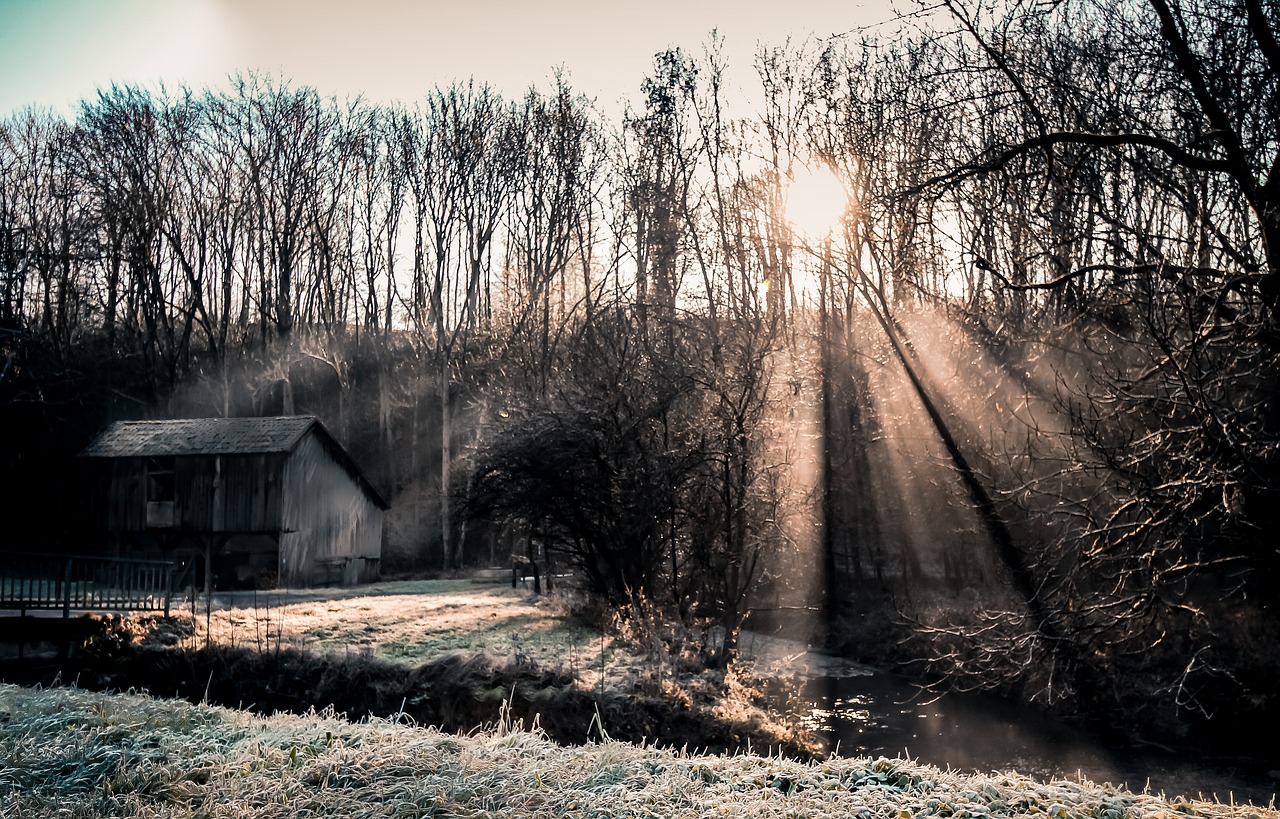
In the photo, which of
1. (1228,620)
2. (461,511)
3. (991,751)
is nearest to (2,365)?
(461,511)

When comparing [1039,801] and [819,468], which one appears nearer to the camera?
[1039,801]

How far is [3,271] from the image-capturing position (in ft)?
107

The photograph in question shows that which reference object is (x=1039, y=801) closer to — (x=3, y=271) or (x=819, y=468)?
(x=819, y=468)

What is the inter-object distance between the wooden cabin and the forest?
4069 mm

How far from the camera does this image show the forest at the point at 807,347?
7.56 metres

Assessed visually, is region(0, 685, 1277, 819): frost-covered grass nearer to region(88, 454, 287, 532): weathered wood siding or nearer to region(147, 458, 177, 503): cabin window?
region(88, 454, 287, 532): weathered wood siding

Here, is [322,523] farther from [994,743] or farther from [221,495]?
[994,743]

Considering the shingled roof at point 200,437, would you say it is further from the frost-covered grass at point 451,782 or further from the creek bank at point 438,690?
the frost-covered grass at point 451,782

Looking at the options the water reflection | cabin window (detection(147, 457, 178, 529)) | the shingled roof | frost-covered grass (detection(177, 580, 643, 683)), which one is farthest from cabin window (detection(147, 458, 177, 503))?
the water reflection

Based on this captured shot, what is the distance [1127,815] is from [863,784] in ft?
3.82

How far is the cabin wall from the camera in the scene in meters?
30.4

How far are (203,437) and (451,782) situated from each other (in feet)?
95.0

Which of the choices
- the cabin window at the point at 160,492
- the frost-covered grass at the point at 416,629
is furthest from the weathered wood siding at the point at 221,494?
the frost-covered grass at the point at 416,629

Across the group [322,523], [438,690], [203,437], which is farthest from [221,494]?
[438,690]
